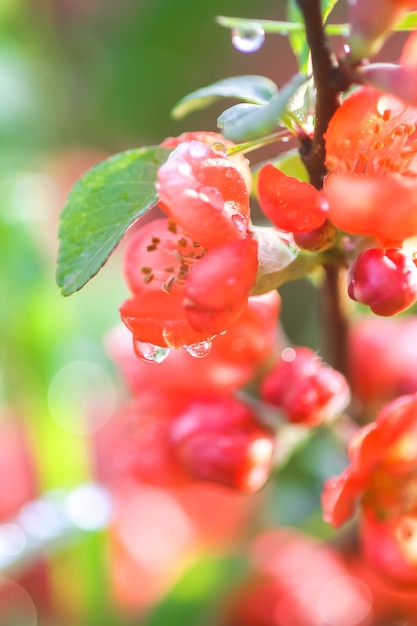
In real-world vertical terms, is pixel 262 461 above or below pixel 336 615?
above

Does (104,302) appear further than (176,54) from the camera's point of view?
No

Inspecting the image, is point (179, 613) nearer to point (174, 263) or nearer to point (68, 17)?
point (174, 263)

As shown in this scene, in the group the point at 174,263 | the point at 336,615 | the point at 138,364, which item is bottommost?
the point at 336,615

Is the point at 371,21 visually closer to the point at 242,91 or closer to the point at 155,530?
the point at 242,91

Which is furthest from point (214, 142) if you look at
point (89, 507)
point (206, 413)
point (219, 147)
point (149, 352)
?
point (89, 507)

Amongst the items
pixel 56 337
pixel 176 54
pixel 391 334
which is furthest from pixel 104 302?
pixel 176 54

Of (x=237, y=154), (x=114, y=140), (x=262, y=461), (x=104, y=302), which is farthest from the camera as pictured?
(x=114, y=140)
